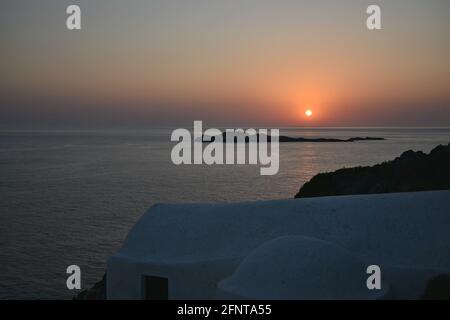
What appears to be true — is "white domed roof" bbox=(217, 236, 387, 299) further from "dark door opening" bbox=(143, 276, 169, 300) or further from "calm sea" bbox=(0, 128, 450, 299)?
"calm sea" bbox=(0, 128, 450, 299)

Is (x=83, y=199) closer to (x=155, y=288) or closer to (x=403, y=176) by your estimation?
(x=403, y=176)

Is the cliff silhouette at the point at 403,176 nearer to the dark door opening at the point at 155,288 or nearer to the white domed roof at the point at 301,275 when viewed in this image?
the dark door opening at the point at 155,288

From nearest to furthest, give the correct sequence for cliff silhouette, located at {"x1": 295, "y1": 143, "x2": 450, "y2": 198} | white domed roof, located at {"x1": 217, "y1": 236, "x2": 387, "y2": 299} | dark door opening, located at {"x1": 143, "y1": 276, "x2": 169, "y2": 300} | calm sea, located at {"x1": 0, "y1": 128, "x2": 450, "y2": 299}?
white domed roof, located at {"x1": 217, "y1": 236, "x2": 387, "y2": 299}
dark door opening, located at {"x1": 143, "y1": 276, "x2": 169, "y2": 300}
cliff silhouette, located at {"x1": 295, "y1": 143, "x2": 450, "y2": 198}
calm sea, located at {"x1": 0, "y1": 128, "x2": 450, "y2": 299}

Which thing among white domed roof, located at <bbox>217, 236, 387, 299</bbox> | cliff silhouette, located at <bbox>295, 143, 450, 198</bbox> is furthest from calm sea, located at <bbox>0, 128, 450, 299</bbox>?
white domed roof, located at <bbox>217, 236, 387, 299</bbox>

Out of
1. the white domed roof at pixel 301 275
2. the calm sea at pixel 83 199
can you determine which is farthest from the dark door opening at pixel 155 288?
the calm sea at pixel 83 199

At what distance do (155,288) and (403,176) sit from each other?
22118 mm

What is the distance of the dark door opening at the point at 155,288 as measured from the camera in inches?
588

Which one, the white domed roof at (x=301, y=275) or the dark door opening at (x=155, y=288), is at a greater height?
the white domed roof at (x=301, y=275)

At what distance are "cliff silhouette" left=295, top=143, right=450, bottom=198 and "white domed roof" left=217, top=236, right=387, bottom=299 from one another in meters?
20.9

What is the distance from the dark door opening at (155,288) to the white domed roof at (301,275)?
3.54 metres

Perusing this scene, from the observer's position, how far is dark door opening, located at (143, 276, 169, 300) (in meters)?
14.9

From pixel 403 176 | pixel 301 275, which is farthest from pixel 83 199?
pixel 301 275
